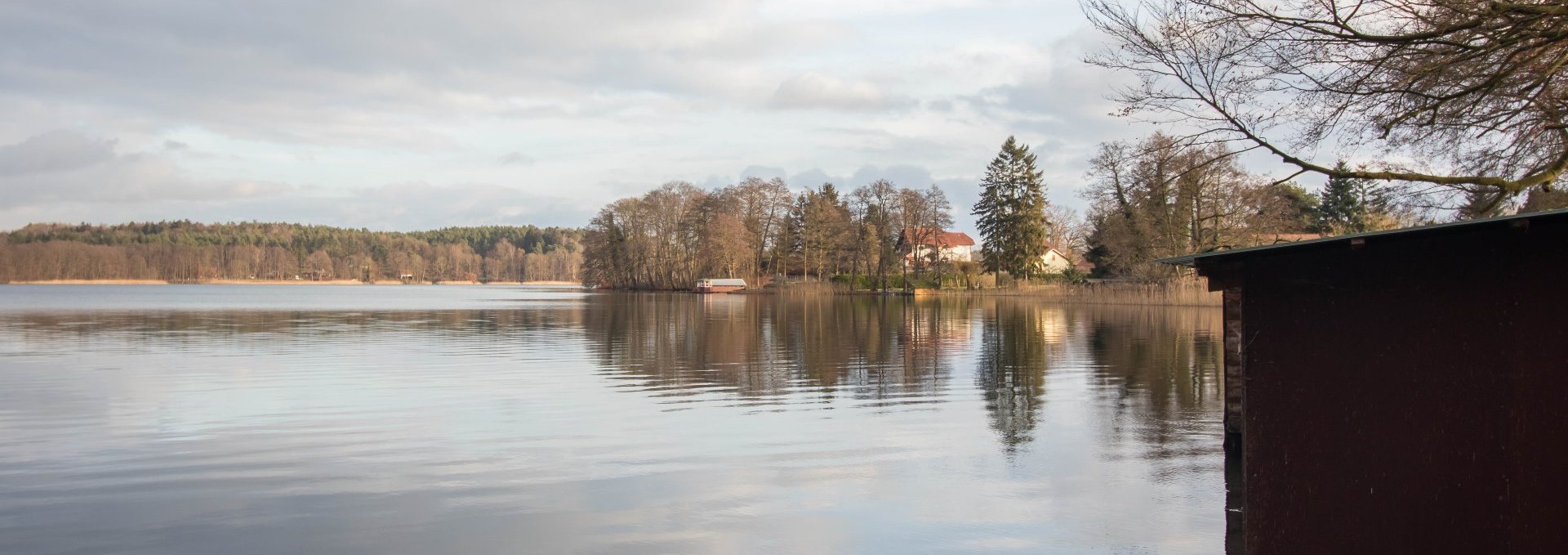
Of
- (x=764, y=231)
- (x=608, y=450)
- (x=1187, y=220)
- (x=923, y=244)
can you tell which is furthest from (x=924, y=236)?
(x=608, y=450)

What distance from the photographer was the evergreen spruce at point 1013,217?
3189 inches

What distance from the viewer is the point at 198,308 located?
59.1 meters

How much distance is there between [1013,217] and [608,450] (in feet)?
236

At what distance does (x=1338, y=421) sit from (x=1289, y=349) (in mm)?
622

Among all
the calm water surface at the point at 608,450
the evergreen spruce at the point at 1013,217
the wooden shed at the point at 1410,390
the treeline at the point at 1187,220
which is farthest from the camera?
the evergreen spruce at the point at 1013,217

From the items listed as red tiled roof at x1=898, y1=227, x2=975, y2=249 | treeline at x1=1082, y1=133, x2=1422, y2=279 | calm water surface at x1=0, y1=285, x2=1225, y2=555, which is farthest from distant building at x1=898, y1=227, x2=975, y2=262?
calm water surface at x1=0, y1=285, x2=1225, y2=555

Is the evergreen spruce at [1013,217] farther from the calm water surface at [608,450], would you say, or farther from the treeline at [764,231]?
the calm water surface at [608,450]

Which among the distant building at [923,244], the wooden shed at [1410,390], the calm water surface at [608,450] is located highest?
the distant building at [923,244]

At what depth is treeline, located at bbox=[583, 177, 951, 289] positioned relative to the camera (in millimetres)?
92312

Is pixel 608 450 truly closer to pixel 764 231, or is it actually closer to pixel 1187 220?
pixel 1187 220

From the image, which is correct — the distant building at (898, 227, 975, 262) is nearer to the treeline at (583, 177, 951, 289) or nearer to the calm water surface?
the treeline at (583, 177, 951, 289)

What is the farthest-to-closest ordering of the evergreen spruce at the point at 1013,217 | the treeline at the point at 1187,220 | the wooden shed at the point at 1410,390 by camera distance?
the evergreen spruce at the point at 1013,217 → the treeline at the point at 1187,220 → the wooden shed at the point at 1410,390

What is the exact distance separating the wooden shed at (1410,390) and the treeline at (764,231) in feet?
269

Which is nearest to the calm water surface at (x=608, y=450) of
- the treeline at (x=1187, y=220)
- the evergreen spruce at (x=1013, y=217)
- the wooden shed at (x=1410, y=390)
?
the wooden shed at (x=1410, y=390)
